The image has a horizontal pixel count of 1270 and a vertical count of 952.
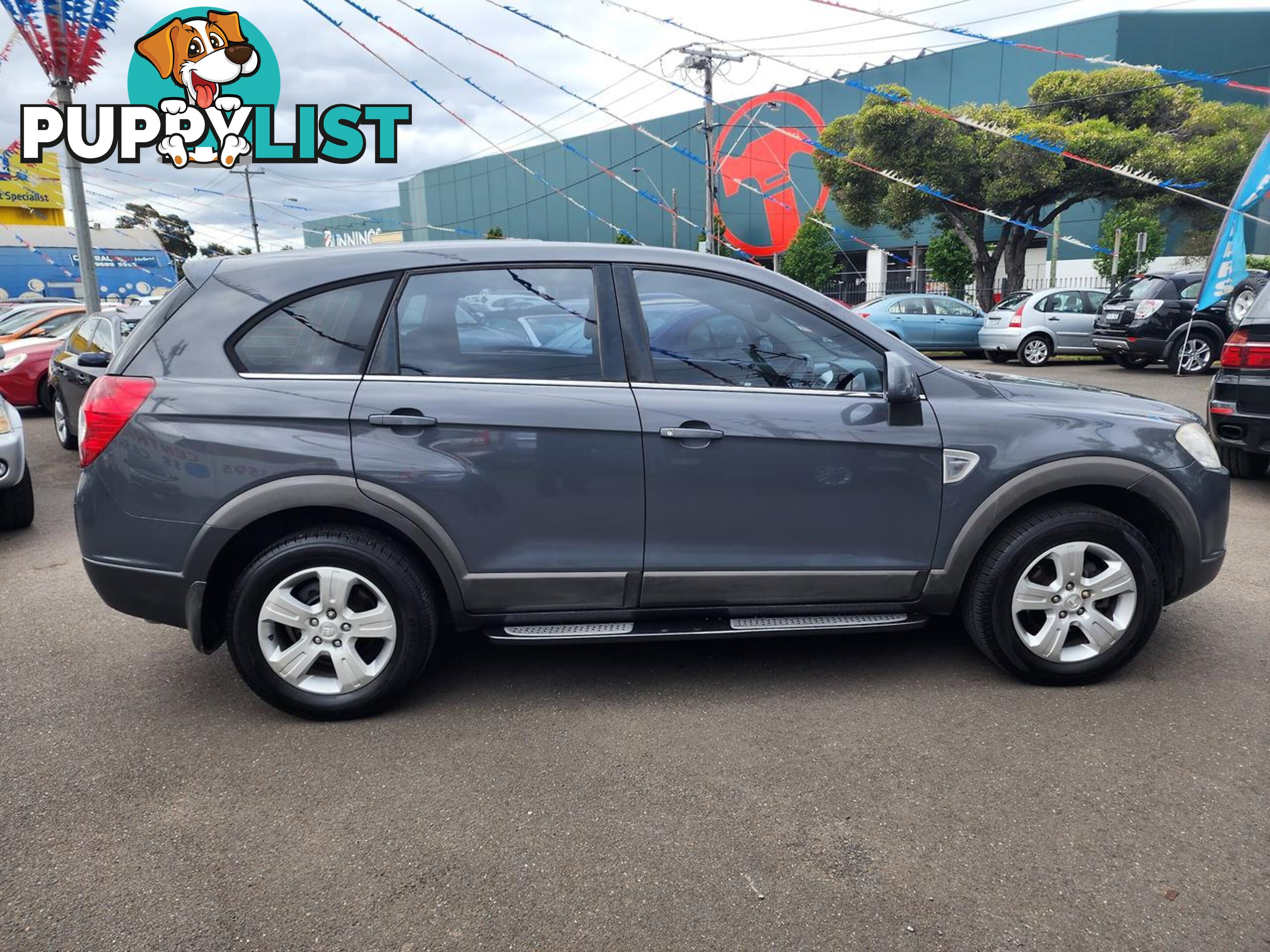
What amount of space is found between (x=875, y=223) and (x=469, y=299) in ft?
98.4

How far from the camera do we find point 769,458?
10.7 ft

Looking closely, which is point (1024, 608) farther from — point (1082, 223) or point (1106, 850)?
point (1082, 223)

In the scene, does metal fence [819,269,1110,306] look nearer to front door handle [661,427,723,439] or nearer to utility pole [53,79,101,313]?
utility pole [53,79,101,313]

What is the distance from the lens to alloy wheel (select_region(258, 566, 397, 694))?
3160 mm

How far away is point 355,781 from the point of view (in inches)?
115

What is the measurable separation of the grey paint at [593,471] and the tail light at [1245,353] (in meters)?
3.34

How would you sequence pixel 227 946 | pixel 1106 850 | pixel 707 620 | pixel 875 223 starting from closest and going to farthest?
1. pixel 227 946
2. pixel 1106 850
3. pixel 707 620
4. pixel 875 223

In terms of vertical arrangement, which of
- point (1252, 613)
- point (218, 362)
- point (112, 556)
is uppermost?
point (218, 362)

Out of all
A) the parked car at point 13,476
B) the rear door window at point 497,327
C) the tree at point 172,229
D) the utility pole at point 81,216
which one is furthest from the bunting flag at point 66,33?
the tree at point 172,229

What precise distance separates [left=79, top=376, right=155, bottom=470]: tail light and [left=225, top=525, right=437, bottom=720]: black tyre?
664 millimetres

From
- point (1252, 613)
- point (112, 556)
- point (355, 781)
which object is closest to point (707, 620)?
point (355, 781)

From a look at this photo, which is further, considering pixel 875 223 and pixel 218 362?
pixel 875 223

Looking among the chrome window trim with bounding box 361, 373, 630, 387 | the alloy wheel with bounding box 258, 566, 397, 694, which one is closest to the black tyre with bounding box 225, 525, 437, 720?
the alloy wheel with bounding box 258, 566, 397, 694

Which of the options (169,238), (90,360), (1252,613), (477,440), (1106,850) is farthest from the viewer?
(169,238)
